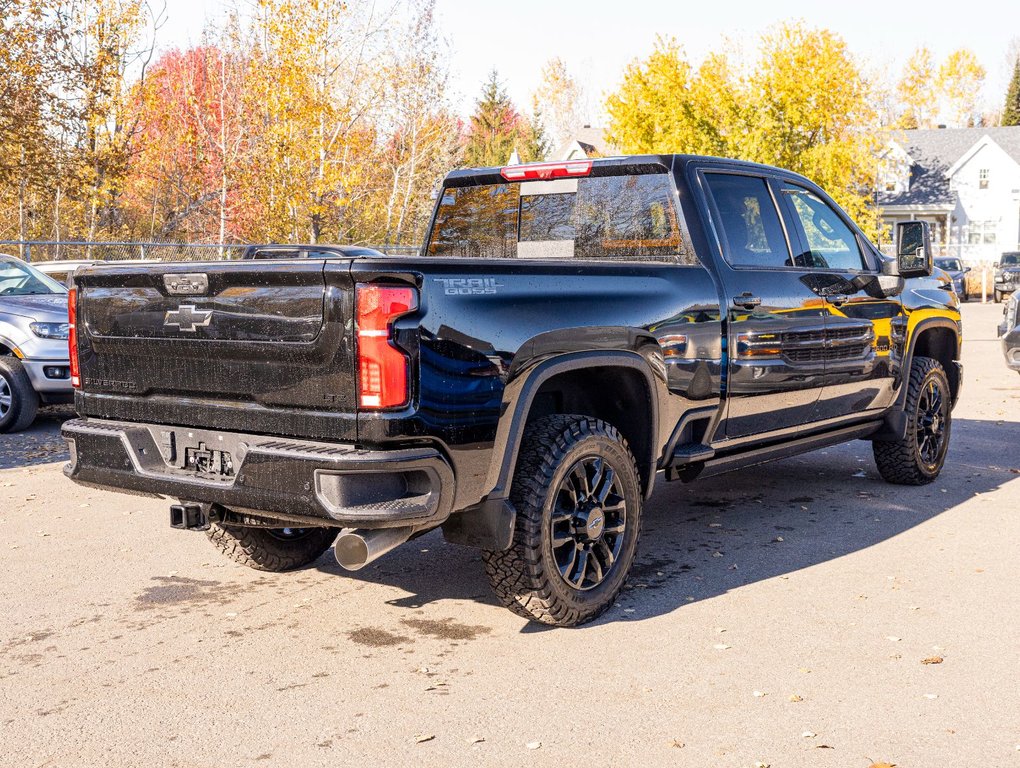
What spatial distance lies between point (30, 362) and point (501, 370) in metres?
7.44

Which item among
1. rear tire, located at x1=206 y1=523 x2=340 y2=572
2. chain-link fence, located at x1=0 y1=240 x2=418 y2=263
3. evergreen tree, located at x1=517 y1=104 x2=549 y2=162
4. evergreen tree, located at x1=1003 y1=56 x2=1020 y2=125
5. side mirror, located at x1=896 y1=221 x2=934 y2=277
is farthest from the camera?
evergreen tree, located at x1=1003 y1=56 x2=1020 y2=125

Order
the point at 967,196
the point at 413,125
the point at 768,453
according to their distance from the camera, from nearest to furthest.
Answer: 1. the point at 768,453
2. the point at 413,125
3. the point at 967,196

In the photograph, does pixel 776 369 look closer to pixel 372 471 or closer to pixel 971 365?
pixel 372 471

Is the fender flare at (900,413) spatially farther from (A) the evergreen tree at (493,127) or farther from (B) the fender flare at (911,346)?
(A) the evergreen tree at (493,127)

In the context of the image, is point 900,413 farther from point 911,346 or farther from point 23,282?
point 23,282

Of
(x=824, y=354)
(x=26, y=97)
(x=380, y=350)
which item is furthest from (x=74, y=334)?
(x=26, y=97)

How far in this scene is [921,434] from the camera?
24.9ft

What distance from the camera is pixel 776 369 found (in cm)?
586

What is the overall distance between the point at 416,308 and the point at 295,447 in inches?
26.7

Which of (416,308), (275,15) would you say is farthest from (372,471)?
(275,15)

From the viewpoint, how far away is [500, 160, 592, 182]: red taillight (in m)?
5.75

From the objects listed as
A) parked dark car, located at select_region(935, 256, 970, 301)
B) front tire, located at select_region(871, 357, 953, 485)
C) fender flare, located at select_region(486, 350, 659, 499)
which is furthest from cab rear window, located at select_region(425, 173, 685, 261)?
parked dark car, located at select_region(935, 256, 970, 301)

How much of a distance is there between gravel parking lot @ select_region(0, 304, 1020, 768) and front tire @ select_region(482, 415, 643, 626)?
160 millimetres

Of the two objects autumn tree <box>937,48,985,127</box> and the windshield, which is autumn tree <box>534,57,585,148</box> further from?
the windshield
